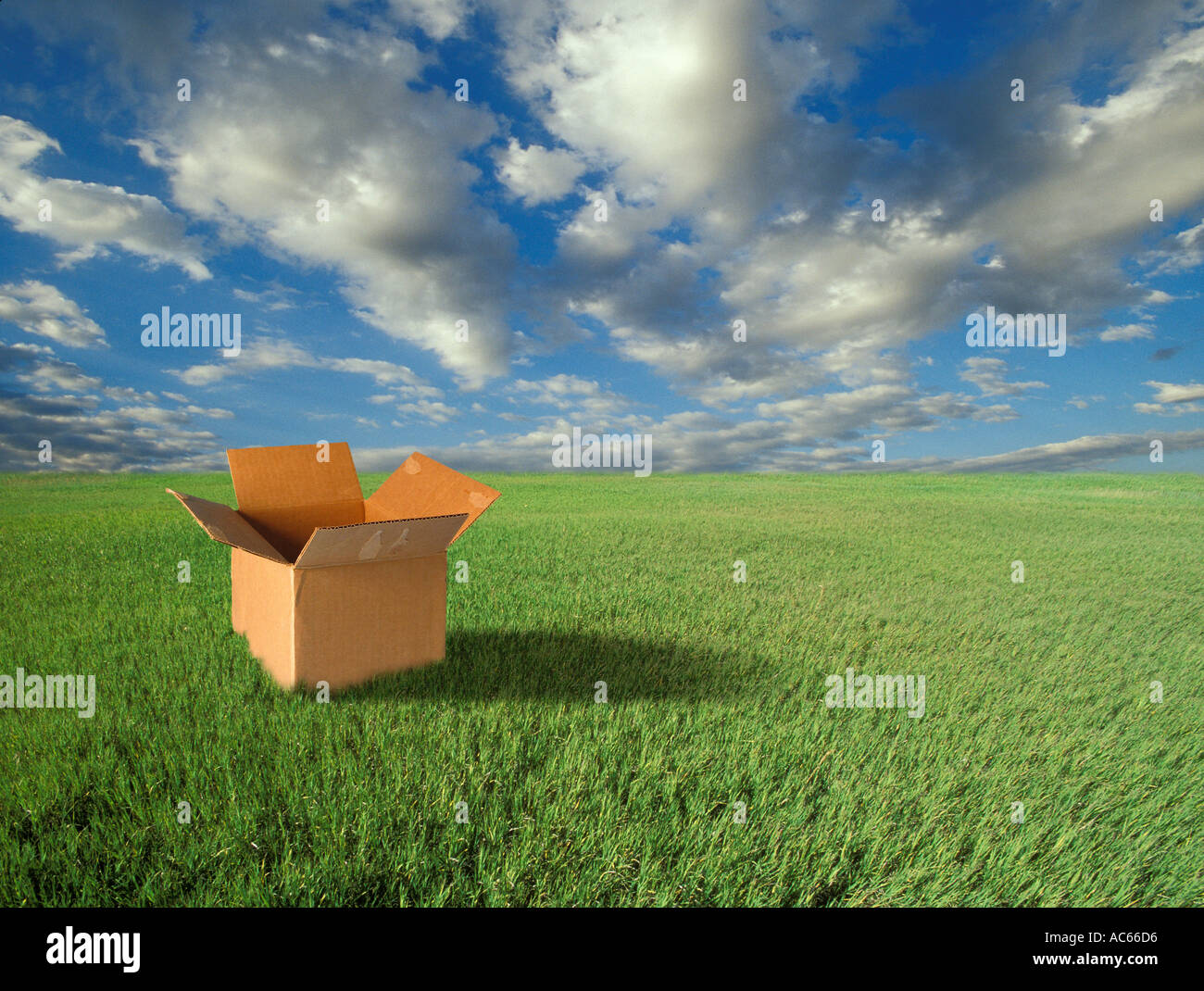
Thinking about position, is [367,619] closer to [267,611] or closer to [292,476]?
[267,611]

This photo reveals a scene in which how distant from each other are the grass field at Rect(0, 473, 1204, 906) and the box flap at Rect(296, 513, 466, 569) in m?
0.66

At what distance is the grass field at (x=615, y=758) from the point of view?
69.1 inches

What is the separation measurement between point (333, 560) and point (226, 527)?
24.4 inches

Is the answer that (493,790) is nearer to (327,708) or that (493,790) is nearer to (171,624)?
(327,708)

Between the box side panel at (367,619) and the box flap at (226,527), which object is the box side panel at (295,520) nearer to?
the box flap at (226,527)

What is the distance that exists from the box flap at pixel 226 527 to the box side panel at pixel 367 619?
27 centimetres

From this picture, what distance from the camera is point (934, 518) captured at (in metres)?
12.8
